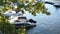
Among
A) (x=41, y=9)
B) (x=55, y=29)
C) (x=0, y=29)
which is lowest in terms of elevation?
(x=55, y=29)

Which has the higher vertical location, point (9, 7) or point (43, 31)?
point (9, 7)

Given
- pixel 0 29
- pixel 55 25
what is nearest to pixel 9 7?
pixel 0 29

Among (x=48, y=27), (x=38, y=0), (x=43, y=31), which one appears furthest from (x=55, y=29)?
(x=38, y=0)

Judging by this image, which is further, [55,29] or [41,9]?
[55,29]

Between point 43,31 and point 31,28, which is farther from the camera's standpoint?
A: point 31,28

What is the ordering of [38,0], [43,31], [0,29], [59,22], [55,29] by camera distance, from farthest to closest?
[59,22]
[55,29]
[43,31]
[38,0]
[0,29]

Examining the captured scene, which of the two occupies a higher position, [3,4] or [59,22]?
[3,4]

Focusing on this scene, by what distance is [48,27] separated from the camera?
21.1 m

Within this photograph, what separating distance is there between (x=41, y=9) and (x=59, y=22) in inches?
873

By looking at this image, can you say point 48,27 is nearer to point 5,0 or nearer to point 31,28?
point 31,28

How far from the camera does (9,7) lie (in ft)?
7.60

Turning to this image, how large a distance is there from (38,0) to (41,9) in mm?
140

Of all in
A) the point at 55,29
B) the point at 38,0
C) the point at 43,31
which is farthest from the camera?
the point at 55,29

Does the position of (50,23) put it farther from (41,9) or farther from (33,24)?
(41,9)
